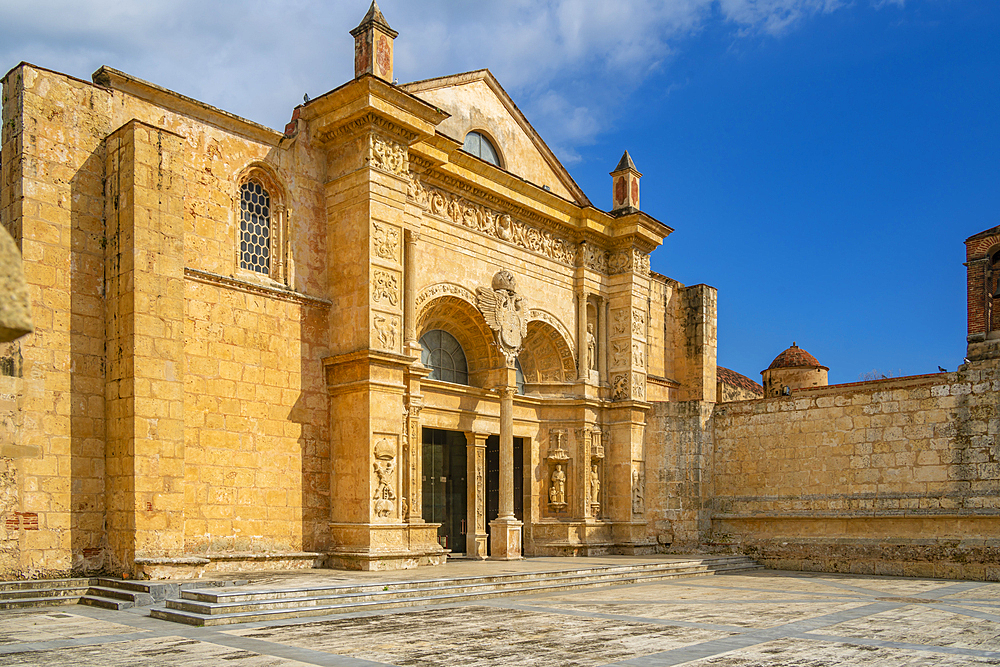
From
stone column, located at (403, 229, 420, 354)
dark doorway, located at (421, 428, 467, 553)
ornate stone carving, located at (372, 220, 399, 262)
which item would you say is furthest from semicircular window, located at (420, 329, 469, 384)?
ornate stone carving, located at (372, 220, 399, 262)

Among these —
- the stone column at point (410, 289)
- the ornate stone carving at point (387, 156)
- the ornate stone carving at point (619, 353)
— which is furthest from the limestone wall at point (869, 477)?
the ornate stone carving at point (387, 156)

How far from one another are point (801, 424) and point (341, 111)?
1216 centimetres

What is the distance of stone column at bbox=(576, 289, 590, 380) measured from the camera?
2089 cm

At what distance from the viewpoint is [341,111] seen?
1566 centimetres

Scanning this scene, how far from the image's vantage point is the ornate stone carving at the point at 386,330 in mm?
15266

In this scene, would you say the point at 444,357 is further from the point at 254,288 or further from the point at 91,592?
the point at 91,592

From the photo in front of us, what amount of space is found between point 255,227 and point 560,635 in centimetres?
935

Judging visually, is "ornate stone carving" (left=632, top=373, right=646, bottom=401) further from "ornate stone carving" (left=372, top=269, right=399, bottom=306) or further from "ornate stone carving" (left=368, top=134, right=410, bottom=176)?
"ornate stone carving" (left=368, top=134, right=410, bottom=176)

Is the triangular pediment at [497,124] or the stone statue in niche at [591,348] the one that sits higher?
the triangular pediment at [497,124]

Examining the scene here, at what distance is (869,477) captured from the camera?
1861 centimetres

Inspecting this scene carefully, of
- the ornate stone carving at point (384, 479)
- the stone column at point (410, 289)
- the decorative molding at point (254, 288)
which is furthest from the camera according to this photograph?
the stone column at point (410, 289)

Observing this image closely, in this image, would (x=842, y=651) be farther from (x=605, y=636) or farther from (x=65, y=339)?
(x=65, y=339)

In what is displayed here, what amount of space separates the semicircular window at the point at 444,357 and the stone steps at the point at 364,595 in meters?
5.40

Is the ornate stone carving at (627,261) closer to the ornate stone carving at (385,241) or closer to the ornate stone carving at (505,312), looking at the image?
the ornate stone carving at (505,312)
